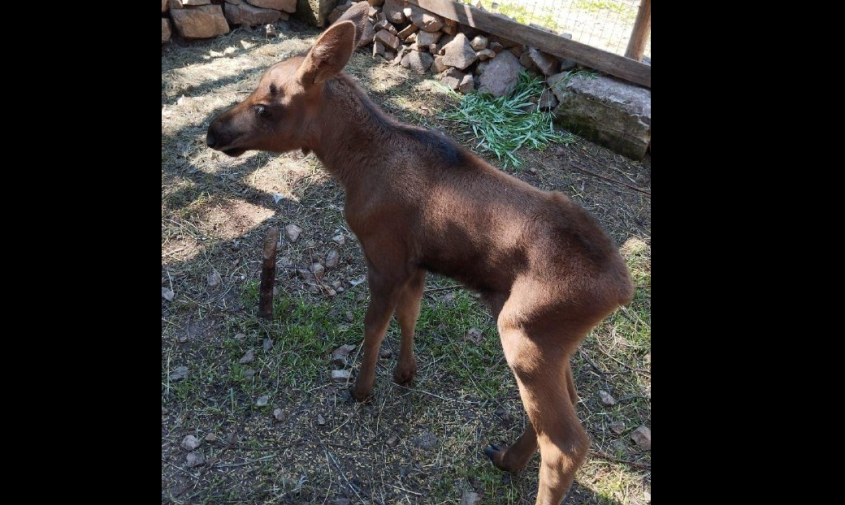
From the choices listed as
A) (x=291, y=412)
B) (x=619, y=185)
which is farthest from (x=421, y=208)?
(x=619, y=185)

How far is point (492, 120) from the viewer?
804 cm

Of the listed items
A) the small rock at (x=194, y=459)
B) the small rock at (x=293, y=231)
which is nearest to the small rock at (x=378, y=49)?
the small rock at (x=293, y=231)

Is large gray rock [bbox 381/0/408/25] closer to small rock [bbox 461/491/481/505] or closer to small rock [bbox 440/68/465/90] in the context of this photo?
small rock [bbox 440/68/465/90]

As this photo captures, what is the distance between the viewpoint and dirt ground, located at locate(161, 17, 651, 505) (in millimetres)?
4270

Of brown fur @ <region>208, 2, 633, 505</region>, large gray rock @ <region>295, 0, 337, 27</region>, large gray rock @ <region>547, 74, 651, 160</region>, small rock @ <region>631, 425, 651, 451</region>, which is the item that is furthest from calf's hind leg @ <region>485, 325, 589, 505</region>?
large gray rock @ <region>295, 0, 337, 27</region>

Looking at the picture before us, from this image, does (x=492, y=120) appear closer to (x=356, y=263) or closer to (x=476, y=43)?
(x=476, y=43)

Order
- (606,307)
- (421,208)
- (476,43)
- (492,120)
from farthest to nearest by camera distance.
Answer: (476,43), (492,120), (421,208), (606,307)

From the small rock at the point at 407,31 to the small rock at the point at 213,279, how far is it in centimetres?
492

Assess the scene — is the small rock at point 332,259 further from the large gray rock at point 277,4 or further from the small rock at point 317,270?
the large gray rock at point 277,4

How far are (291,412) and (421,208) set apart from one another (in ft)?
5.94

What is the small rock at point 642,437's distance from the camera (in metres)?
4.70

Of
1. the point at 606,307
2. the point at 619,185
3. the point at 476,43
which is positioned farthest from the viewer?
the point at 476,43

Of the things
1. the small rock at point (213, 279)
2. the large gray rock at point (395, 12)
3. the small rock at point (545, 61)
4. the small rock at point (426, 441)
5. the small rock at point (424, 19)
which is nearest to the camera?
the small rock at point (426, 441)
